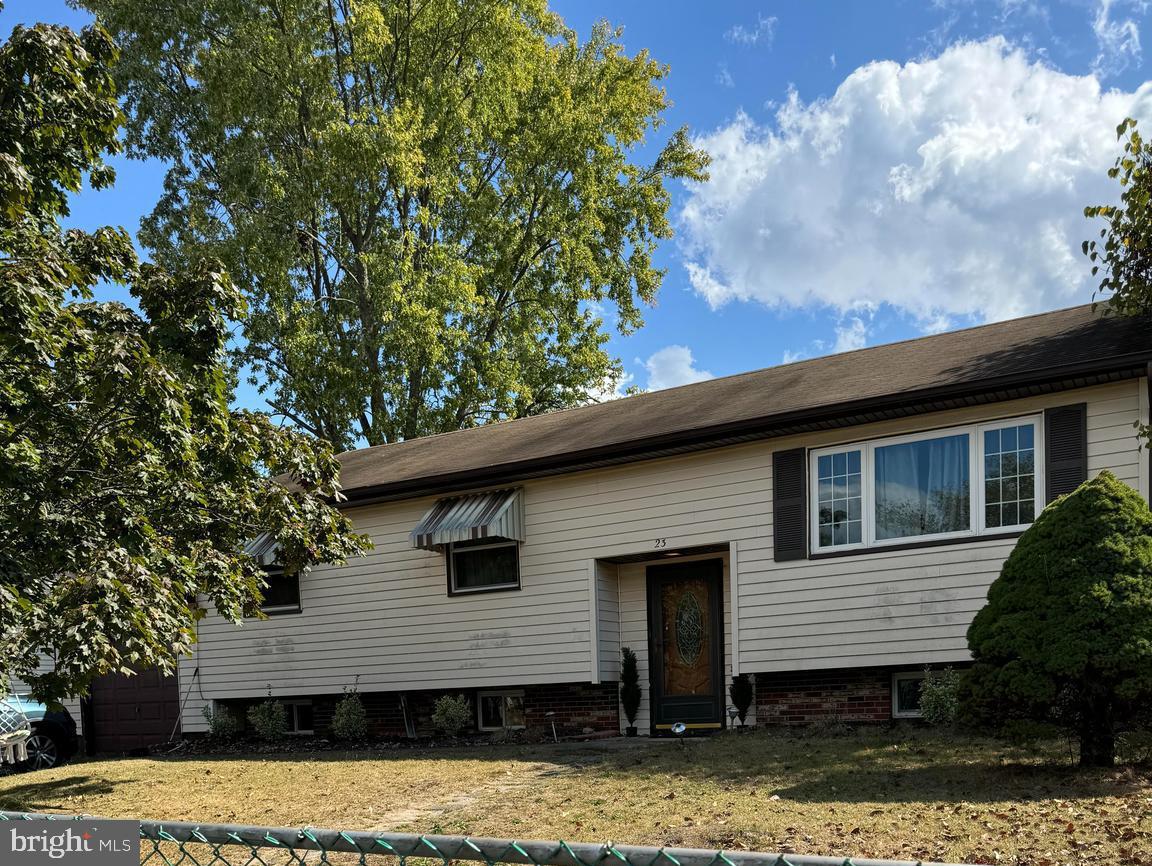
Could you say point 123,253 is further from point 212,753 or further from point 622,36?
point 622,36

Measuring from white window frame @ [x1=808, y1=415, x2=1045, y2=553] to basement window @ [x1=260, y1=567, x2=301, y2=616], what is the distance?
8452 mm

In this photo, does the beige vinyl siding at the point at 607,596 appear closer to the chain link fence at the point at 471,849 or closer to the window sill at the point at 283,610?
the window sill at the point at 283,610

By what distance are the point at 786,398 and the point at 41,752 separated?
12005 mm

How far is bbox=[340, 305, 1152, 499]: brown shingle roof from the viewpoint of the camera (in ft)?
37.3

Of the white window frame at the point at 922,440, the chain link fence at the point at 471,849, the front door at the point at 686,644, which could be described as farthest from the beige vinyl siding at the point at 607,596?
the chain link fence at the point at 471,849

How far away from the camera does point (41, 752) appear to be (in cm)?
1600

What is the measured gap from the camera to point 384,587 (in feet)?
53.0

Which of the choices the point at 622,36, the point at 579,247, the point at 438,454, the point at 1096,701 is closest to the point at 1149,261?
the point at 1096,701

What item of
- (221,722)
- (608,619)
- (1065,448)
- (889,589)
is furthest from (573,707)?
(1065,448)

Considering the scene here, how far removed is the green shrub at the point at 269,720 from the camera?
16.7 metres

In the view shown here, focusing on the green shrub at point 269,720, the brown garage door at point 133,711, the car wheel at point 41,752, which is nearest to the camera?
the car wheel at point 41,752

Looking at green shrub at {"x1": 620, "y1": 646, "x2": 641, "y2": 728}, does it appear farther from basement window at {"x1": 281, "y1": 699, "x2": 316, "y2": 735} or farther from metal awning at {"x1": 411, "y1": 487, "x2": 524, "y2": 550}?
basement window at {"x1": 281, "y1": 699, "x2": 316, "y2": 735}

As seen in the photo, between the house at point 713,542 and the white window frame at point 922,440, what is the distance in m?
0.02

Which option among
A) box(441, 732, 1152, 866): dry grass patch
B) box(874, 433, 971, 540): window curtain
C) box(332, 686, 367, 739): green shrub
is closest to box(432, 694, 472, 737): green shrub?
box(332, 686, 367, 739): green shrub
